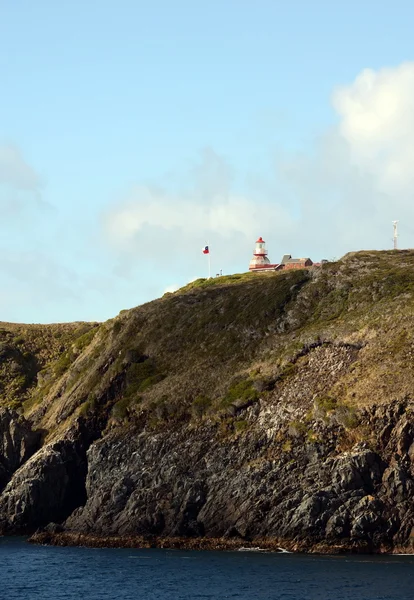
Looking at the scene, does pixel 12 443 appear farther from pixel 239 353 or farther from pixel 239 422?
pixel 239 422

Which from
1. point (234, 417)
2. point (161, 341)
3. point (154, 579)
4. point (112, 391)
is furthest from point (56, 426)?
point (154, 579)

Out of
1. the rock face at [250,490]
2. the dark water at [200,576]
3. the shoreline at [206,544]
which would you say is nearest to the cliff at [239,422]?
the rock face at [250,490]

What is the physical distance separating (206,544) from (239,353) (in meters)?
32.1

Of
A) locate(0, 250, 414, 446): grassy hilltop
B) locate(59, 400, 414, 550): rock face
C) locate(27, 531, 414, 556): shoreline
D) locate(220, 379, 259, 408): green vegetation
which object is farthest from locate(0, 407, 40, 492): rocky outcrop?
locate(220, 379, 259, 408): green vegetation

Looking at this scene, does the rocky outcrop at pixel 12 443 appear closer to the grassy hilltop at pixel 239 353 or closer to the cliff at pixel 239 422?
the cliff at pixel 239 422

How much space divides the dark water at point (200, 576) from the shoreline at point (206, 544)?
1461mm

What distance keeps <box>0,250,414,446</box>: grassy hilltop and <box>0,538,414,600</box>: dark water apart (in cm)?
1909

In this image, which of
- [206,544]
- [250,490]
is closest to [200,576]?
[206,544]

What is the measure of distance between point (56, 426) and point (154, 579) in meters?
46.8

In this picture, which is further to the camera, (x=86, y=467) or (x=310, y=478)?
(x=86, y=467)

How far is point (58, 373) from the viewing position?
527ft

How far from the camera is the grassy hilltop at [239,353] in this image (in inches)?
4734

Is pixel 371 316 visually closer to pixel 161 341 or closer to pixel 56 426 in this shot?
pixel 161 341

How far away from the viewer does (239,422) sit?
11950 cm
